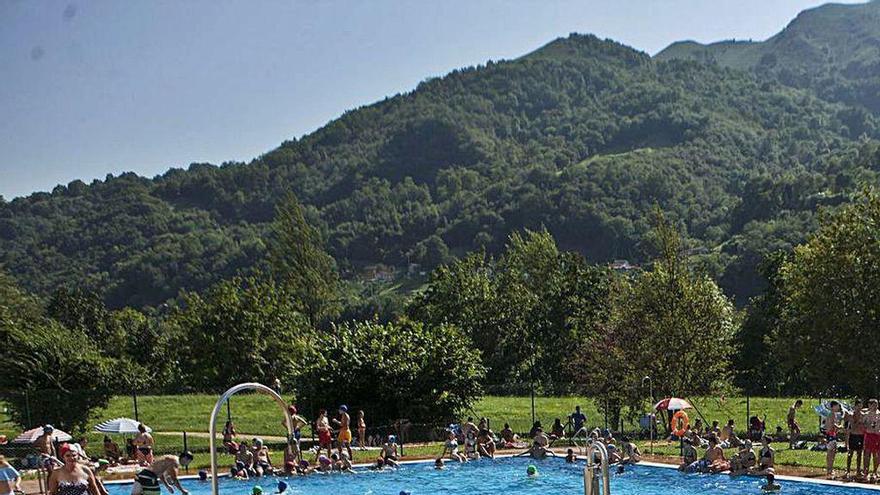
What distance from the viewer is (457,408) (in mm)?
31016

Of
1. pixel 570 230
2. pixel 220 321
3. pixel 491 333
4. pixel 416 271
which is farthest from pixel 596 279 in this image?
pixel 416 271

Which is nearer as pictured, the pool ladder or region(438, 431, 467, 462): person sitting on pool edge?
the pool ladder

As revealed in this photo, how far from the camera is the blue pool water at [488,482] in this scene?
2169 cm

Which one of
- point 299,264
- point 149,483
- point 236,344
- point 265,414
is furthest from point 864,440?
point 299,264

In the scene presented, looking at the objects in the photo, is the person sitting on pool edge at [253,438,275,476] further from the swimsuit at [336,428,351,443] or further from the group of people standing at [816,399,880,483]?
the group of people standing at [816,399,880,483]

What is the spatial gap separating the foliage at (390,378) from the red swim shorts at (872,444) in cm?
1418

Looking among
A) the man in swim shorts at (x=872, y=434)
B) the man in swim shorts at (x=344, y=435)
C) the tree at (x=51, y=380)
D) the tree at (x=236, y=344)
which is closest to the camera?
the man in swim shorts at (x=872, y=434)

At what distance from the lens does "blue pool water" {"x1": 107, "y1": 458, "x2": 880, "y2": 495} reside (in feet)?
71.2

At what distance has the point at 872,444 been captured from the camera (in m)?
19.0

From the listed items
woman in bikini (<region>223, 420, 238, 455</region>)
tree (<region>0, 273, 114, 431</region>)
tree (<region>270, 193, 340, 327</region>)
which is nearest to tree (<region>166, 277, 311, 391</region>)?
tree (<region>0, 273, 114, 431</region>)

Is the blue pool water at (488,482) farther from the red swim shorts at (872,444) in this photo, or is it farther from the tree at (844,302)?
the tree at (844,302)

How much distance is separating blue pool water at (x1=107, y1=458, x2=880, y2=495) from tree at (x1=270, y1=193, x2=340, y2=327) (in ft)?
167

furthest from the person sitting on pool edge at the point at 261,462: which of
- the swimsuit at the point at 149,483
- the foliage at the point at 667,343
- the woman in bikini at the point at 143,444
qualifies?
the foliage at the point at 667,343

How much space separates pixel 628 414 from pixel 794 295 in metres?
7.06
